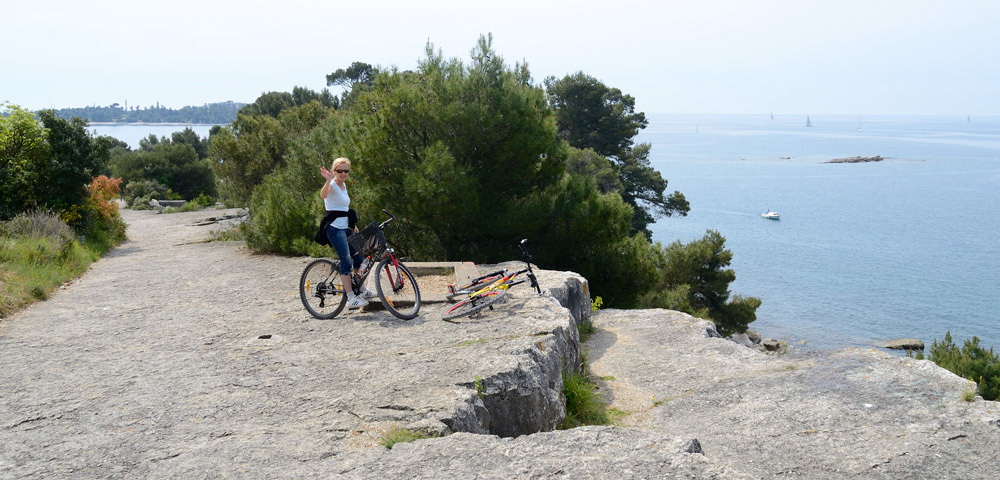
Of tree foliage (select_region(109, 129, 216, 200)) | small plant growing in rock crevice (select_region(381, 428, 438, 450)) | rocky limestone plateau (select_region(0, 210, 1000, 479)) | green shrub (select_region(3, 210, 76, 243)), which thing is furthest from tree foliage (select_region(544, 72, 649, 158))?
small plant growing in rock crevice (select_region(381, 428, 438, 450))

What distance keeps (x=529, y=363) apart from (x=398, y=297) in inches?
93.9

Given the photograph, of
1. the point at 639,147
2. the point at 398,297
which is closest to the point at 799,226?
the point at 639,147

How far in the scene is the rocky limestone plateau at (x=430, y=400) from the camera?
4199 millimetres

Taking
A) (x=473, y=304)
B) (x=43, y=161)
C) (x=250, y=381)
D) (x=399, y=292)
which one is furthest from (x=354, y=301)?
(x=43, y=161)

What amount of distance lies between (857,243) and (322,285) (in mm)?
63150

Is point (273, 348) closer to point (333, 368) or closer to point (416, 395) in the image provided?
point (333, 368)

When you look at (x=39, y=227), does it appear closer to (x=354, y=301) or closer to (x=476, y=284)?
(x=354, y=301)

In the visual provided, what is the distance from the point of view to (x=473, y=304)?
24.4 ft

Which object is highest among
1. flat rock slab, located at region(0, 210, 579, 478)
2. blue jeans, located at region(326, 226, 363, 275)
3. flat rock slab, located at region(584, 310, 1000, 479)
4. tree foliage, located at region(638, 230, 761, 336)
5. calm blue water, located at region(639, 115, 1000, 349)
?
blue jeans, located at region(326, 226, 363, 275)

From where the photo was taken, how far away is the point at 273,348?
6.66 metres

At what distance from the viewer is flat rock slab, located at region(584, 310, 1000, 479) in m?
5.47

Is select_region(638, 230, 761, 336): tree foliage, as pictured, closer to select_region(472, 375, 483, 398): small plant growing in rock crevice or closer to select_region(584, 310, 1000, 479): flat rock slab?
select_region(584, 310, 1000, 479): flat rock slab

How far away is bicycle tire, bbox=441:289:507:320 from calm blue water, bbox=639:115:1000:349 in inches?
1094

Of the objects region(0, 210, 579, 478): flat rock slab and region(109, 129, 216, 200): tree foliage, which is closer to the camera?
region(0, 210, 579, 478): flat rock slab
